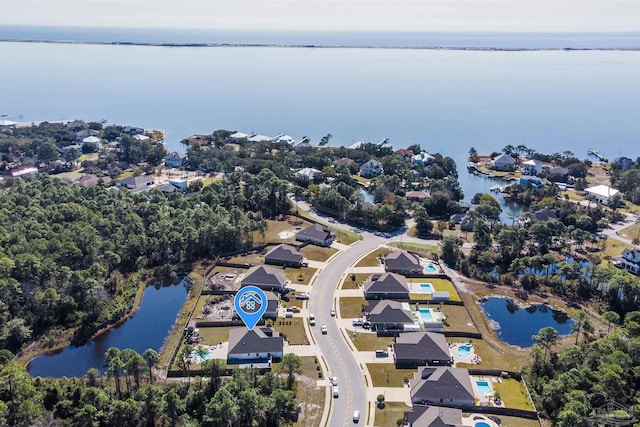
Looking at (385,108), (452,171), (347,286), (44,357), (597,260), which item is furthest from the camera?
(385,108)

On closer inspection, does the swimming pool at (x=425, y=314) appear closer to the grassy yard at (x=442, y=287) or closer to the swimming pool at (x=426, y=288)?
the grassy yard at (x=442, y=287)

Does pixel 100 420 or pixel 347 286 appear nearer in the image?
pixel 100 420

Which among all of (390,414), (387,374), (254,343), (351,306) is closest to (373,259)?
(351,306)

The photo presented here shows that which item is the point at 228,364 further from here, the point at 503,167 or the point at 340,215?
the point at 503,167

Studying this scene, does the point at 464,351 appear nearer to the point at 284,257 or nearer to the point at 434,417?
the point at 434,417

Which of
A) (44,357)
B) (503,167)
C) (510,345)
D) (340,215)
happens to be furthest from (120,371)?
(503,167)

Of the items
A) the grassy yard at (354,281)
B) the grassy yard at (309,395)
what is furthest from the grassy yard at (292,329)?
the grassy yard at (354,281)

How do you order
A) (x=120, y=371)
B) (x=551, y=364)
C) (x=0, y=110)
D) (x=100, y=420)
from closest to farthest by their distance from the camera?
1. (x=100, y=420)
2. (x=120, y=371)
3. (x=551, y=364)
4. (x=0, y=110)
